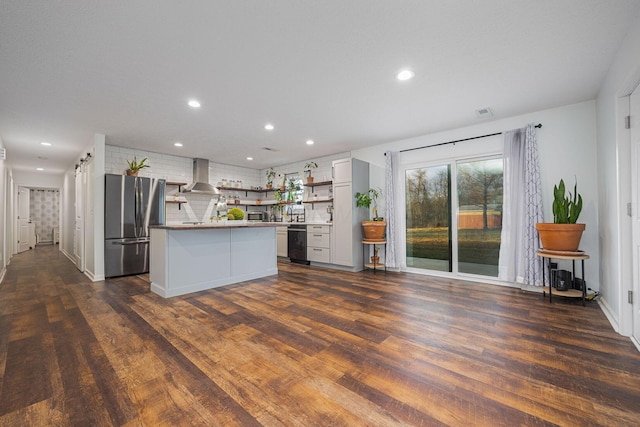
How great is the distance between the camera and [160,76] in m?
2.72

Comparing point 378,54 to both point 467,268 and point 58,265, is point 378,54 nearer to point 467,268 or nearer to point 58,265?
point 467,268

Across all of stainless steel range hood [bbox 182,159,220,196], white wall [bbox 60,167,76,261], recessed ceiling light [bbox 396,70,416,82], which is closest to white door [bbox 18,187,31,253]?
white wall [bbox 60,167,76,261]

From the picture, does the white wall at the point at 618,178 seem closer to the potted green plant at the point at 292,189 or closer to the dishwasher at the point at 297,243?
the dishwasher at the point at 297,243

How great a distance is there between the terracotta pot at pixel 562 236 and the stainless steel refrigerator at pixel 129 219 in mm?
6123

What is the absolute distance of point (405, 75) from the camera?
2736 millimetres

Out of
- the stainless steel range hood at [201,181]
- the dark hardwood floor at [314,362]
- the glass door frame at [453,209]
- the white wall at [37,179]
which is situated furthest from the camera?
the white wall at [37,179]

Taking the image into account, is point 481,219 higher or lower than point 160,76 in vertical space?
lower

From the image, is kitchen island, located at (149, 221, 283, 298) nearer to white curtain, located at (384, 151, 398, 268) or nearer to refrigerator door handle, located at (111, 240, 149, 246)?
refrigerator door handle, located at (111, 240, 149, 246)

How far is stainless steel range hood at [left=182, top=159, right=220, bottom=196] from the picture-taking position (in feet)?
19.4

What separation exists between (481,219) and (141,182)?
5.98m

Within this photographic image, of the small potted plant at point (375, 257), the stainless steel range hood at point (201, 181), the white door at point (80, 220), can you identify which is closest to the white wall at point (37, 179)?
the white door at point (80, 220)

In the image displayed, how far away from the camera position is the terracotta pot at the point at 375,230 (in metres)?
4.97

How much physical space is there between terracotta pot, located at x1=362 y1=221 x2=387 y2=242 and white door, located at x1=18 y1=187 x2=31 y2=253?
35.0ft

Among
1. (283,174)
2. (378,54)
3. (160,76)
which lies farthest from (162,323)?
(283,174)
